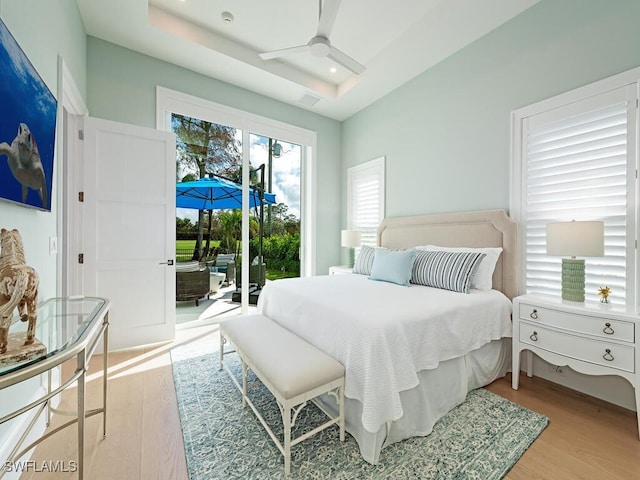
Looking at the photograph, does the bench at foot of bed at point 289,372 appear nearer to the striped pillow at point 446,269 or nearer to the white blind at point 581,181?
the striped pillow at point 446,269

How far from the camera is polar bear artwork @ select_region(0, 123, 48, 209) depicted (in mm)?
1289

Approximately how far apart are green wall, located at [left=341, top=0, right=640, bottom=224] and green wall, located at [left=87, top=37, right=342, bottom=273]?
926 mm

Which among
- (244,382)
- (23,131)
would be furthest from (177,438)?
(23,131)

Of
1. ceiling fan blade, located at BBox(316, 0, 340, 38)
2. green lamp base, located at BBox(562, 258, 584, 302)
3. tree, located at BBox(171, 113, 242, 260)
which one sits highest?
ceiling fan blade, located at BBox(316, 0, 340, 38)

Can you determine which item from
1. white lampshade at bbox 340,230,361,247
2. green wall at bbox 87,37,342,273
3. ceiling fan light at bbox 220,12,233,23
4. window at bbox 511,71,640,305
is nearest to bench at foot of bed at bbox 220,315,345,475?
window at bbox 511,71,640,305

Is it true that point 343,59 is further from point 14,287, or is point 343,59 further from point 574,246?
point 14,287

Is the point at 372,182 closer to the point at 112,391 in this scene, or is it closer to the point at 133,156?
the point at 133,156

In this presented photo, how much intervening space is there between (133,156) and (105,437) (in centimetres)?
246

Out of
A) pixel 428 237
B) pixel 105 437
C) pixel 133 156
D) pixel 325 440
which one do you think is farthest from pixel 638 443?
pixel 133 156

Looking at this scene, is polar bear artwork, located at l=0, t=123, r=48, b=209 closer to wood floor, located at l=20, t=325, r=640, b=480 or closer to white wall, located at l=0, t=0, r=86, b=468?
white wall, located at l=0, t=0, r=86, b=468

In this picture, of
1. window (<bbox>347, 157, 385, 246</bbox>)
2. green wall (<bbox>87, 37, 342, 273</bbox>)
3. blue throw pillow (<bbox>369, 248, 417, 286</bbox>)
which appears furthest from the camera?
window (<bbox>347, 157, 385, 246</bbox>)

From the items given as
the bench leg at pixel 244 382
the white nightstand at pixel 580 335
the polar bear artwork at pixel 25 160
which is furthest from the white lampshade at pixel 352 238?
the polar bear artwork at pixel 25 160

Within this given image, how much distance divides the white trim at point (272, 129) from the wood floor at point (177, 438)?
8.89ft

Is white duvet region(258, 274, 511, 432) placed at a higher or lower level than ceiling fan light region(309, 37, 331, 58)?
lower
